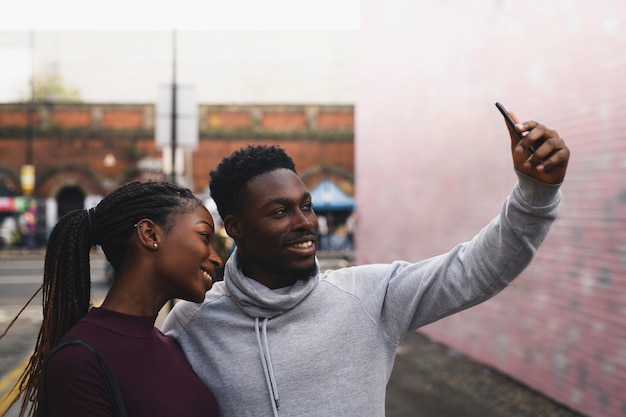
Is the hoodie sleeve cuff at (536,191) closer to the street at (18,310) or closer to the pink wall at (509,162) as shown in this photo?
the pink wall at (509,162)

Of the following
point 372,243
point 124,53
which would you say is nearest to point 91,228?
point 372,243

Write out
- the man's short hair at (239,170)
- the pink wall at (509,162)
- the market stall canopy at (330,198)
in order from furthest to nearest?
the market stall canopy at (330,198) → the pink wall at (509,162) → the man's short hair at (239,170)

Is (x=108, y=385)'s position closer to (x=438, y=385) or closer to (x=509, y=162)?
(x=438, y=385)

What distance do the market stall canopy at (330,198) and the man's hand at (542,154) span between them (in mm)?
23423

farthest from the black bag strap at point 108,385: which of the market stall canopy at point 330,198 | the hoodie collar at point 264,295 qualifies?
the market stall canopy at point 330,198

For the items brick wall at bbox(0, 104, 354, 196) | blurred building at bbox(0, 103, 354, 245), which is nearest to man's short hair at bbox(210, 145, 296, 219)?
blurred building at bbox(0, 103, 354, 245)

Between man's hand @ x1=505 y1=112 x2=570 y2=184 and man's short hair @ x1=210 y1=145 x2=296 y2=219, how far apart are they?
30.9 inches

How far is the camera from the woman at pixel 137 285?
1.61 meters

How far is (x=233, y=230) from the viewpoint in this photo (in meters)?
2.07

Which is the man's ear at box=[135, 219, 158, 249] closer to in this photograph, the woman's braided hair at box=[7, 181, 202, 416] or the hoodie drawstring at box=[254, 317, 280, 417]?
the woman's braided hair at box=[7, 181, 202, 416]

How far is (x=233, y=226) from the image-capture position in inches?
81.4

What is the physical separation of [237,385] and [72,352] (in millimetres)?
514

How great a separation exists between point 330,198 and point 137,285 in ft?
78.1

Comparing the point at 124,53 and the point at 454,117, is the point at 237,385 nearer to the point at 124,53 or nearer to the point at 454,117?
the point at 454,117
